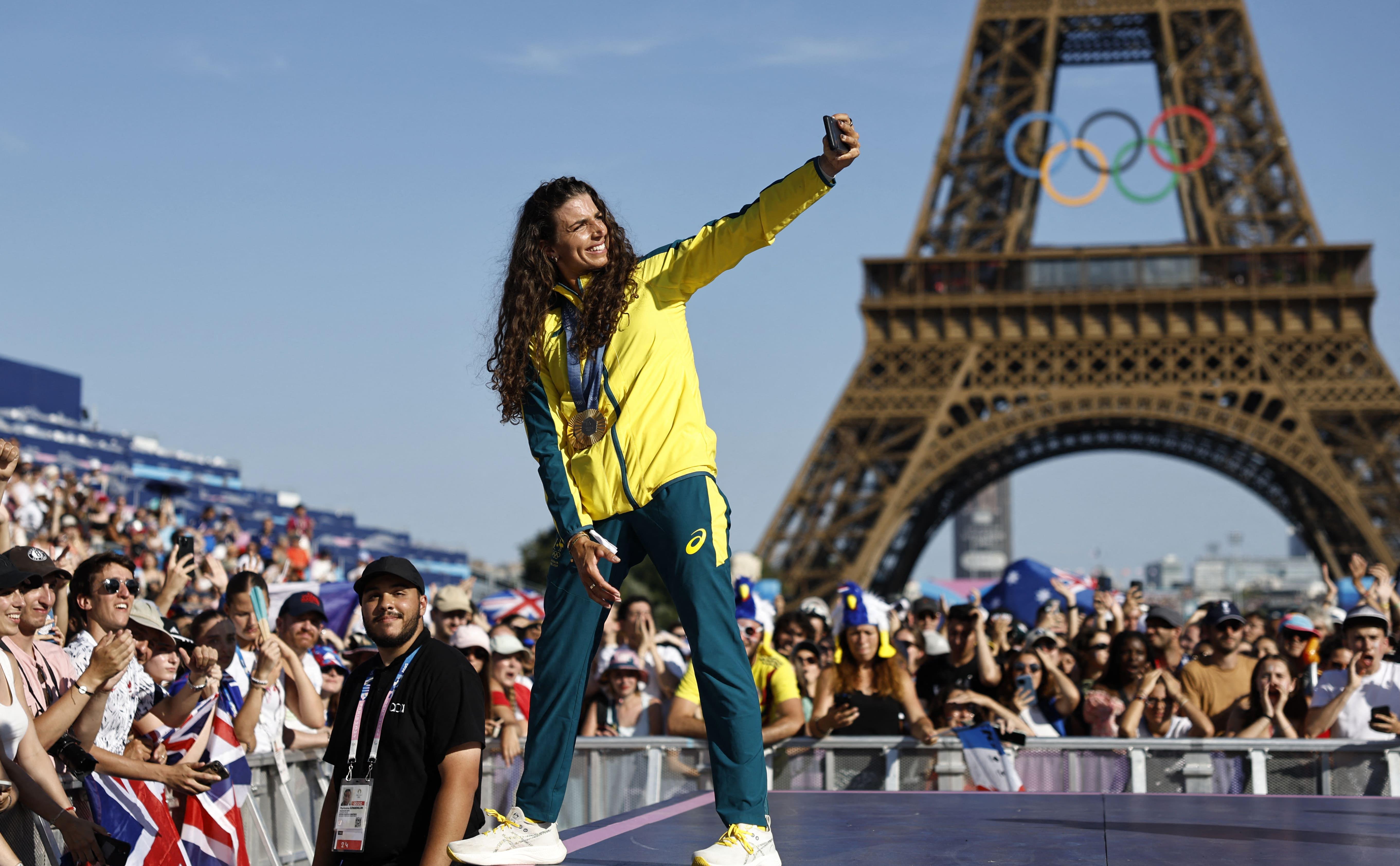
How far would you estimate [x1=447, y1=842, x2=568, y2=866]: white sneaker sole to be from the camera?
372 centimetres

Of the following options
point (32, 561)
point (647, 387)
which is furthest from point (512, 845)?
point (32, 561)

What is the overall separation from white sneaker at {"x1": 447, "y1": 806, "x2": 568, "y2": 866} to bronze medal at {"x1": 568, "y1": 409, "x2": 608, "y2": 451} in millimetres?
966

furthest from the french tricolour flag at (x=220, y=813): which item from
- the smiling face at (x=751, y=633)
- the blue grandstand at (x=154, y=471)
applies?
the blue grandstand at (x=154, y=471)

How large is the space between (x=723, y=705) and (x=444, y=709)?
0.70 metres

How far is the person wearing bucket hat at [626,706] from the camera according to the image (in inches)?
312

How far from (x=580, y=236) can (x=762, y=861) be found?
1.69 metres

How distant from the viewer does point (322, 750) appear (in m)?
6.50

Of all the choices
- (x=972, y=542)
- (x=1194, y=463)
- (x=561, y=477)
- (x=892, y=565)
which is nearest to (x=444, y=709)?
(x=561, y=477)

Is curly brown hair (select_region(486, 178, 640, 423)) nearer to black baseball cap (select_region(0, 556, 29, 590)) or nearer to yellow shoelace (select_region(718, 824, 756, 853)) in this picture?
yellow shoelace (select_region(718, 824, 756, 853))

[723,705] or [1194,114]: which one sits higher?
[1194,114]

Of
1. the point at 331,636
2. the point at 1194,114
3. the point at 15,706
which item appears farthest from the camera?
the point at 1194,114

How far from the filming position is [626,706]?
7.98m

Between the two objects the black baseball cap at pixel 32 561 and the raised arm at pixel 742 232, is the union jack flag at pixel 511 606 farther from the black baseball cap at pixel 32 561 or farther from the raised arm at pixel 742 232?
the raised arm at pixel 742 232

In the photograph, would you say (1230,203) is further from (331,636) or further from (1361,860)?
(1361,860)
